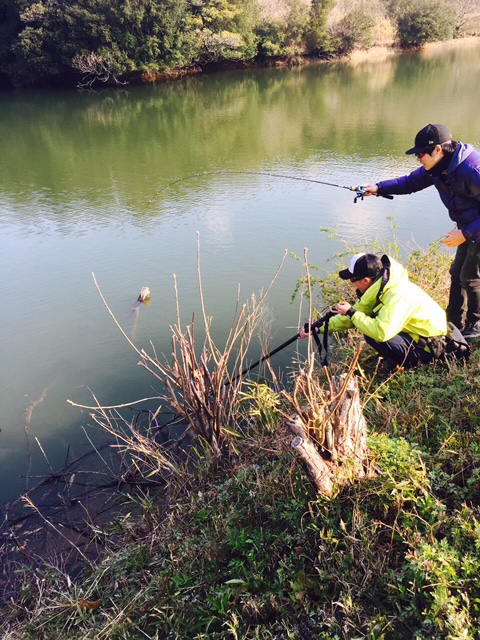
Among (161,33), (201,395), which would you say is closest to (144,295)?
(201,395)

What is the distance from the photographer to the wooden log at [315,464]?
2.14 metres

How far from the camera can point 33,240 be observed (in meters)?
8.21

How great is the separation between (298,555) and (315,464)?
1.54 ft

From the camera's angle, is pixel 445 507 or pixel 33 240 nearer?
pixel 445 507

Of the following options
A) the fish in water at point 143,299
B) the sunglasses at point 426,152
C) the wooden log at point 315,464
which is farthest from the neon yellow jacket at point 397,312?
the fish in water at point 143,299

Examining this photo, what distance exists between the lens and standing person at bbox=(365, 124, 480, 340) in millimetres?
3166

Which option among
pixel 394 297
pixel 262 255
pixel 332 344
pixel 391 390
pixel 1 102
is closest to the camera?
pixel 394 297

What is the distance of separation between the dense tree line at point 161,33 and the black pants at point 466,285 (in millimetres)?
22073

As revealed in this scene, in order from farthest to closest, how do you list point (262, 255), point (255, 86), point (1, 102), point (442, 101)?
1. point (255, 86)
2. point (1, 102)
3. point (442, 101)
4. point (262, 255)

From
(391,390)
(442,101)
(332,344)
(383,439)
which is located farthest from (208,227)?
(442,101)

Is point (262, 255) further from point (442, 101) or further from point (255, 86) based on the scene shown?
point (255, 86)

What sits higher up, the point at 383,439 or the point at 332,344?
the point at 383,439

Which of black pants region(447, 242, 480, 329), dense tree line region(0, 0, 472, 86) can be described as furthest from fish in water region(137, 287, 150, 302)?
dense tree line region(0, 0, 472, 86)

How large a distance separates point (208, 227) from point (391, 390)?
5.60 meters
